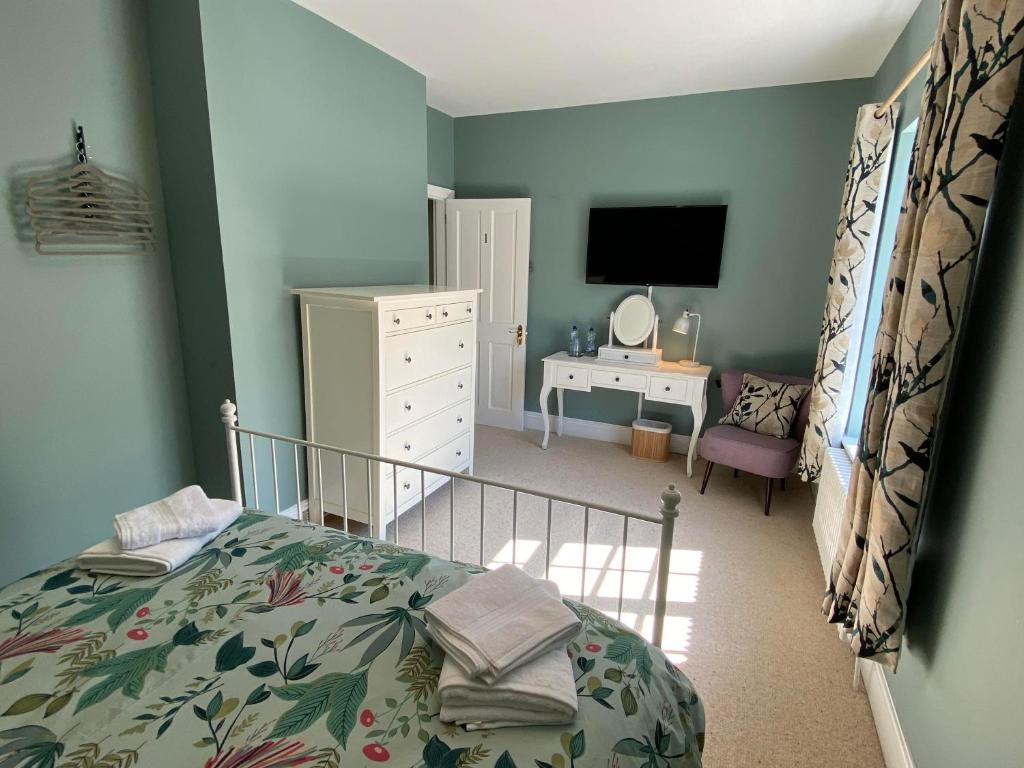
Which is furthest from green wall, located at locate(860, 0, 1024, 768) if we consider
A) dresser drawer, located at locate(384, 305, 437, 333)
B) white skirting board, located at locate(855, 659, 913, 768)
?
dresser drawer, located at locate(384, 305, 437, 333)

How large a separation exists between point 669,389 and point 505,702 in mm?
3098

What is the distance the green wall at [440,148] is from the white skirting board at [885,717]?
4109 mm

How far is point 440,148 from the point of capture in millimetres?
4445

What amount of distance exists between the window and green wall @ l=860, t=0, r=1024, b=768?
4.66 feet

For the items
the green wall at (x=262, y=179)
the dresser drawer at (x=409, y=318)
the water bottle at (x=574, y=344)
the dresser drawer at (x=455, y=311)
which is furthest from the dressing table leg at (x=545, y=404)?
the green wall at (x=262, y=179)

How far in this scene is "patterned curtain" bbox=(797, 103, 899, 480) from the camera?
8.79 ft

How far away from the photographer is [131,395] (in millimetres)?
2422

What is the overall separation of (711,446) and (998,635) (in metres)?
2.30

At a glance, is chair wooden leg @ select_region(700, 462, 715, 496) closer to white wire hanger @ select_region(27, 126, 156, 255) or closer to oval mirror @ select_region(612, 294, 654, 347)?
oval mirror @ select_region(612, 294, 654, 347)

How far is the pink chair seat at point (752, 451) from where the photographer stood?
3.21m

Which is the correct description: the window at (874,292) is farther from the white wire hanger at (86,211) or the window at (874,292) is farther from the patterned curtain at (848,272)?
the white wire hanger at (86,211)

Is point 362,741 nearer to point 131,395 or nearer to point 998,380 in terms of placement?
point 998,380

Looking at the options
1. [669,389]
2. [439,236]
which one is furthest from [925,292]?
[439,236]

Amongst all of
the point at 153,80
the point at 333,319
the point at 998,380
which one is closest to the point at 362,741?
the point at 998,380
